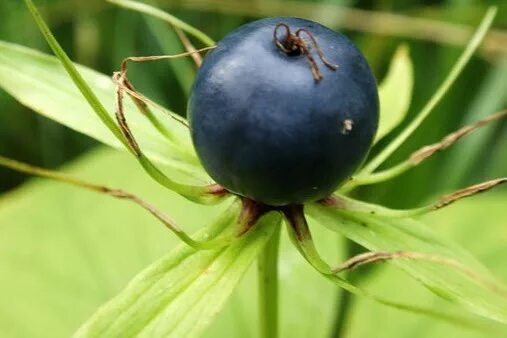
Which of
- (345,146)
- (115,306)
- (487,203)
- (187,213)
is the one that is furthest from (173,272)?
(487,203)

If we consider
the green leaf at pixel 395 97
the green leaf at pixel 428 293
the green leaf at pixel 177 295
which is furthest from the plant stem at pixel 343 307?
the green leaf at pixel 177 295

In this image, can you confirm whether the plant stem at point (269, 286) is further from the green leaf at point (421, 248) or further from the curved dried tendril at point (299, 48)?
the curved dried tendril at point (299, 48)

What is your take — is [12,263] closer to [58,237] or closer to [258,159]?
[58,237]

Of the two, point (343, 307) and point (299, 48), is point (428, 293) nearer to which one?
point (343, 307)

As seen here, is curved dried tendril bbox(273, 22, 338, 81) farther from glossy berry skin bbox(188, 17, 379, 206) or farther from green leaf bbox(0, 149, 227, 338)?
green leaf bbox(0, 149, 227, 338)

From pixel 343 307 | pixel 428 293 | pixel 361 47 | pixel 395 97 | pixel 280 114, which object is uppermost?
pixel 280 114

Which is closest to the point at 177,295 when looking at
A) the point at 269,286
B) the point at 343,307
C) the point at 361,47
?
the point at 269,286

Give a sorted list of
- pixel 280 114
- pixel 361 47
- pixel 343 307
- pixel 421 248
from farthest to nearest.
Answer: pixel 361 47 → pixel 343 307 → pixel 421 248 → pixel 280 114
